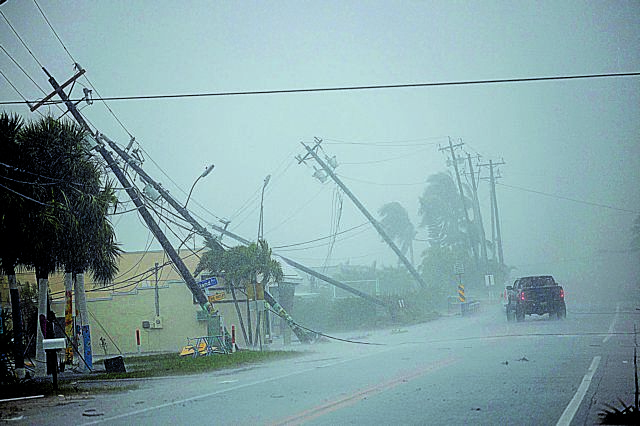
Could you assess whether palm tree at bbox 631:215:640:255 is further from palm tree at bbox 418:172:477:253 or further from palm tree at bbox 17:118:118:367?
palm tree at bbox 17:118:118:367

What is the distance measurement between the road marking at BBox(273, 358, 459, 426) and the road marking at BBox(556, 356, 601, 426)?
126 inches

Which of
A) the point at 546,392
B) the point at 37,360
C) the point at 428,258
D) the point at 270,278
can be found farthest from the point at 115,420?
the point at 428,258

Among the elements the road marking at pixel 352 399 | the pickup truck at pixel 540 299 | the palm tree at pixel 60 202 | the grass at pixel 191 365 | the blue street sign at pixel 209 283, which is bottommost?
the grass at pixel 191 365

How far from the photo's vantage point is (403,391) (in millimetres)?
12938

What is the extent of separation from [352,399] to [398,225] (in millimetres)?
53850

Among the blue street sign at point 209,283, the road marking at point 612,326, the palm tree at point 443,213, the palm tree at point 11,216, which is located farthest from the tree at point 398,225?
the palm tree at point 11,216

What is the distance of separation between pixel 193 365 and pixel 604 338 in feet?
39.8

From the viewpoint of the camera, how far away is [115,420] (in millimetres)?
11281

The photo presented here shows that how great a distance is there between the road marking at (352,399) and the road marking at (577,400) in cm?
319

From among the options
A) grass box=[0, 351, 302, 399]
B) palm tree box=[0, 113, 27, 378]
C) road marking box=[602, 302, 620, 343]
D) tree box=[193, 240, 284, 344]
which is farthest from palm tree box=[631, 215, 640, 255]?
palm tree box=[0, 113, 27, 378]

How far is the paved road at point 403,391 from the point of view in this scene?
34.6 feet

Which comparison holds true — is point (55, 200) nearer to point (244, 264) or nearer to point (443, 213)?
point (244, 264)

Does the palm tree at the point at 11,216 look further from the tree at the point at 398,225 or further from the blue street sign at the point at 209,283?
the tree at the point at 398,225

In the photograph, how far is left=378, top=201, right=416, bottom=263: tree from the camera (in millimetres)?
65562
